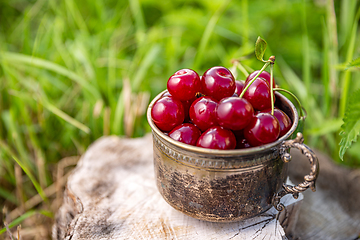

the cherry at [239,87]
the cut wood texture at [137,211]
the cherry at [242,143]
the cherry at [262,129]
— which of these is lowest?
the cut wood texture at [137,211]

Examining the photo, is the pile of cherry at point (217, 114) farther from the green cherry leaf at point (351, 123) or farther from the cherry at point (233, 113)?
the green cherry leaf at point (351, 123)

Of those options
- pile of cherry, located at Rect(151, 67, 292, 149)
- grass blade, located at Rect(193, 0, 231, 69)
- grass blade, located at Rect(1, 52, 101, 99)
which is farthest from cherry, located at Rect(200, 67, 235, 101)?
grass blade, located at Rect(1, 52, 101, 99)

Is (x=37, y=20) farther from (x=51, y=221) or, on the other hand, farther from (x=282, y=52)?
(x=282, y=52)

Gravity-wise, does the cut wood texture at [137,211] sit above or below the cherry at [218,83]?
below

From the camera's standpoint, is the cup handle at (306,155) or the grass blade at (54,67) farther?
the grass blade at (54,67)

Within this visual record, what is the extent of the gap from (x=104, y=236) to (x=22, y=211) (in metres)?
0.84

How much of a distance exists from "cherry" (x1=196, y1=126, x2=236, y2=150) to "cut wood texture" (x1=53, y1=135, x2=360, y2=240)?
32cm

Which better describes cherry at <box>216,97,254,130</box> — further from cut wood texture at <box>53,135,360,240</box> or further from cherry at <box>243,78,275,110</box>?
cut wood texture at <box>53,135,360,240</box>

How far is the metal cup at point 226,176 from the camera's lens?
734mm

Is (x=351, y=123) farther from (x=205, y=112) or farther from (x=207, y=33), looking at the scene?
(x=207, y=33)

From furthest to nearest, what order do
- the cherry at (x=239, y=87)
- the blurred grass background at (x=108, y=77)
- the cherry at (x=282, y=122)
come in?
1. the blurred grass background at (x=108, y=77)
2. the cherry at (x=239, y=87)
3. the cherry at (x=282, y=122)

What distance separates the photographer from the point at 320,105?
2.14 meters

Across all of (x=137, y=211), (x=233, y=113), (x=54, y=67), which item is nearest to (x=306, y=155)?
(x=233, y=113)

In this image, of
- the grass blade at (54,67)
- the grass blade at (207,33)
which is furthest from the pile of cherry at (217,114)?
the grass blade at (54,67)
